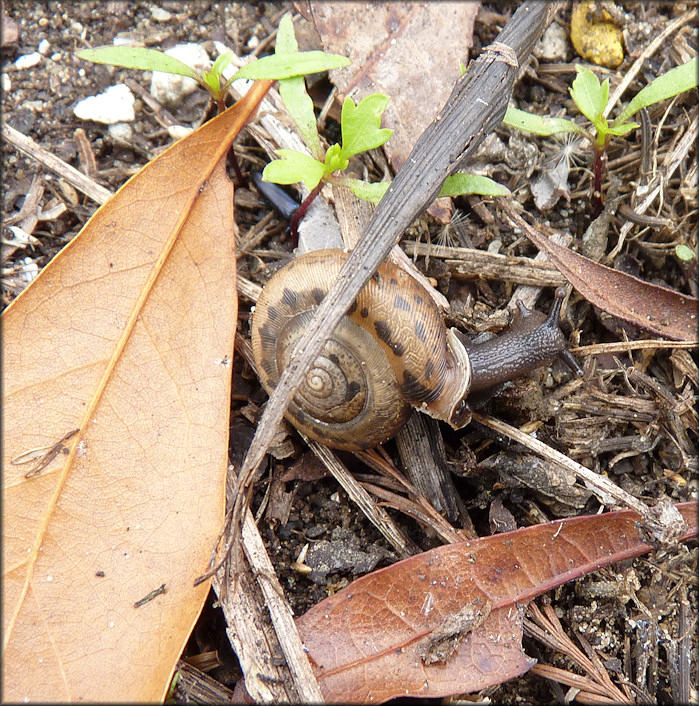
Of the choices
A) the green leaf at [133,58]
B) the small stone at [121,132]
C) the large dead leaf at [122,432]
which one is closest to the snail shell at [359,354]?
the large dead leaf at [122,432]

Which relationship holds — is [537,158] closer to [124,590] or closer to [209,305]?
[209,305]

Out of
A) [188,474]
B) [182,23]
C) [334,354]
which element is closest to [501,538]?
[334,354]

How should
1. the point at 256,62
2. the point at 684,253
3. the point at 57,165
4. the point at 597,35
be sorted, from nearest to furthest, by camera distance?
1. the point at 256,62
2. the point at 684,253
3. the point at 57,165
4. the point at 597,35

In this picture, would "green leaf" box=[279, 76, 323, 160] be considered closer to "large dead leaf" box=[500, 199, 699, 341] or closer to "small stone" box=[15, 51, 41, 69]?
"large dead leaf" box=[500, 199, 699, 341]

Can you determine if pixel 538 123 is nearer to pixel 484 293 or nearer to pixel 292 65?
pixel 484 293

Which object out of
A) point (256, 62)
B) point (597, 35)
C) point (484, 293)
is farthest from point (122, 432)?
point (597, 35)

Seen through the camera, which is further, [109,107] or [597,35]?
[597,35]

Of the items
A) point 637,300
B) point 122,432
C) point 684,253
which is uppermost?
point 684,253

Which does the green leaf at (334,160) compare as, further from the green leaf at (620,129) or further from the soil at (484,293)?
the green leaf at (620,129)
